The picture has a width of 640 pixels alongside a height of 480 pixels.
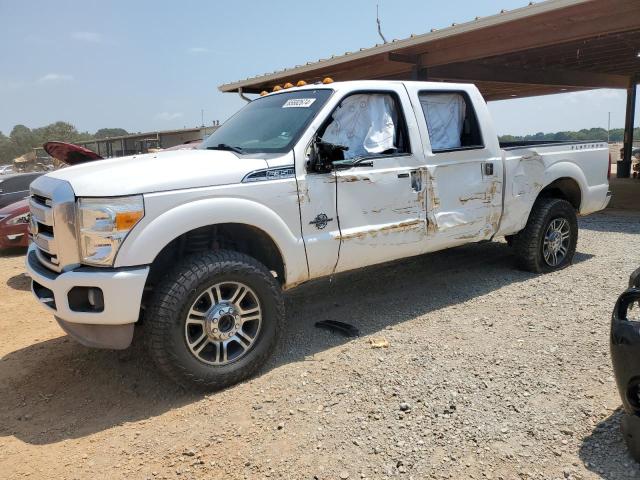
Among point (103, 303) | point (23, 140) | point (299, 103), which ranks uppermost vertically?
point (23, 140)

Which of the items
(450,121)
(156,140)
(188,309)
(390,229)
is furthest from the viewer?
(156,140)

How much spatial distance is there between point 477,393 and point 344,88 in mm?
2515

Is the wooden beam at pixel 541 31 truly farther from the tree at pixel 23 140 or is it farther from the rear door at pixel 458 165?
the tree at pixel 23 140

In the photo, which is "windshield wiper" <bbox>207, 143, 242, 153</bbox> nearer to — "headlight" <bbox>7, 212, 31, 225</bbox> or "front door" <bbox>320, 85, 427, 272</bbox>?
"front door" <bbox>320, 85, 427, 272</bbox>

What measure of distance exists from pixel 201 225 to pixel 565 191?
4.65m

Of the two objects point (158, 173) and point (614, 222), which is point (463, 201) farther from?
point (614, 222)

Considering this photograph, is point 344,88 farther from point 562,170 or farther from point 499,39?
point 499,39

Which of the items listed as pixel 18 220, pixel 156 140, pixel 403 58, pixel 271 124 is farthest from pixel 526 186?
pixel 156 140

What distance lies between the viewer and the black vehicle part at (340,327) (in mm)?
4258

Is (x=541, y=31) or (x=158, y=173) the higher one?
(x=541, y=31)

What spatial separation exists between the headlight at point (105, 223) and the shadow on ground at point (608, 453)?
276 centimetres

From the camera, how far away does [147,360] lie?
3973mm

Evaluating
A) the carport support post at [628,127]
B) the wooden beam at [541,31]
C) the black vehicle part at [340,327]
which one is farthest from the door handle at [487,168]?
the carport support post at [628,127]

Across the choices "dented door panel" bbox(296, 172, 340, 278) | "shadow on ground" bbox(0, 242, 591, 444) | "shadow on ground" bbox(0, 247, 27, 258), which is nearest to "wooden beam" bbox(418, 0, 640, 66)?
"shadow on ground" bbox(0, 242, 591, 444)
